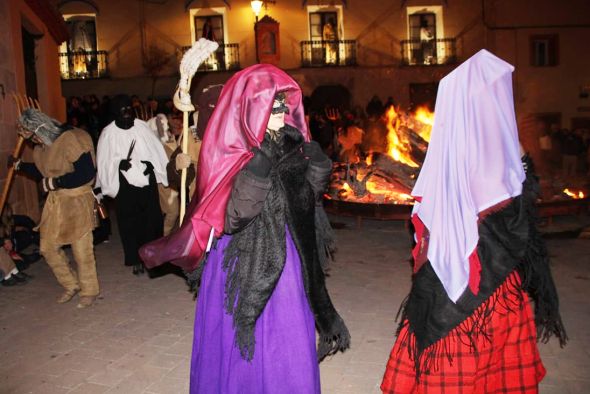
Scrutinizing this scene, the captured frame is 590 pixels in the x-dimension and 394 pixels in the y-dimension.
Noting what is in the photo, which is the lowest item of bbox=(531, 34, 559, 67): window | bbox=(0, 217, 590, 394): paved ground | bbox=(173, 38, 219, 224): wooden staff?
bbox=(0, 217, 590, 394): paved ground

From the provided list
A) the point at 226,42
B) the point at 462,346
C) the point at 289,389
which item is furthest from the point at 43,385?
the point at 226,42

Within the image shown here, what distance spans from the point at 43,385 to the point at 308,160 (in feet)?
9.31

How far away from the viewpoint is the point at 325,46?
2508cm

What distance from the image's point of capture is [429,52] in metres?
25.5

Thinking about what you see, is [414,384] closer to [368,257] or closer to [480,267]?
[480,267]

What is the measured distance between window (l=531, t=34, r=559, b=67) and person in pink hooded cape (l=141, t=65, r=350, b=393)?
2479 cm

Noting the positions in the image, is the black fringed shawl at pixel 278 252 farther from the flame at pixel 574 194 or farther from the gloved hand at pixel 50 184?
the flame at pixel 574 194

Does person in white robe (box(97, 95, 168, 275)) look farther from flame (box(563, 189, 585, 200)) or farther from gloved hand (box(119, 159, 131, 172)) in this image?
flame (box(563, 189, 585, 200))

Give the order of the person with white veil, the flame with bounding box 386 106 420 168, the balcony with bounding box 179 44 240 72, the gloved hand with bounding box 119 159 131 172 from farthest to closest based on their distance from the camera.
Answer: the balcony with bounding box 179 44 240 72
the flame with bounding box 386 106 420 168
the gloved hand with bounding box 119 159 131 172
the person with white veil

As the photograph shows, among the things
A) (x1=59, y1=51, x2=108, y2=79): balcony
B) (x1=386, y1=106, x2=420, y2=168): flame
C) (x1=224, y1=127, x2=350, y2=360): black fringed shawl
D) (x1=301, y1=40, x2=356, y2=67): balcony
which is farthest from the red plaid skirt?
(x1=59, y1=51, x2=108, y2=79): balcony

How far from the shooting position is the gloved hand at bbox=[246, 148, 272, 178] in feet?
9.90

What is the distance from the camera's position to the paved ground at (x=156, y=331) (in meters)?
4.38

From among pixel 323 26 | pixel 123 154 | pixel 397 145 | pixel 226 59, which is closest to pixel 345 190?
pixel 397 145

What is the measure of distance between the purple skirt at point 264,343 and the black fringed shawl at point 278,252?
72mm
